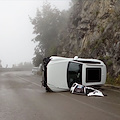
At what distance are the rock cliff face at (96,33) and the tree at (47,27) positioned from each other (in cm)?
796

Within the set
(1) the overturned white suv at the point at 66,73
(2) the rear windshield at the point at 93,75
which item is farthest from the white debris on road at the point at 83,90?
(2) the rear windshield at the point at 93,75

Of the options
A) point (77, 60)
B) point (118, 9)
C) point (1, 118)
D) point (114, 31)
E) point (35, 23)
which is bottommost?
point (1, 118)

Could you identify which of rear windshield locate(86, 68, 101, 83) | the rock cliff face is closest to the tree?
the rock cliff face

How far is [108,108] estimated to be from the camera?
27.1ft

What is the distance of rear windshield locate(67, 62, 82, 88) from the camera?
13.2m

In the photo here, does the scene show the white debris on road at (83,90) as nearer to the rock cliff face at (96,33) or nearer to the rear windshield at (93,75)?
the rear windshield at (93,75)

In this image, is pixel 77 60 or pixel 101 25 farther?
pixel 101 25

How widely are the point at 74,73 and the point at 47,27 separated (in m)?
31.1

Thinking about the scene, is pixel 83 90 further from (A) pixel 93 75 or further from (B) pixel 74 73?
(A) pixel 93 75

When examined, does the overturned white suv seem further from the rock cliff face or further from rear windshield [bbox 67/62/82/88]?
the rock cliff face

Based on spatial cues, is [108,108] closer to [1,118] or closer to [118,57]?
[1,118]

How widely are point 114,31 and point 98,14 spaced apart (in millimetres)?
6272

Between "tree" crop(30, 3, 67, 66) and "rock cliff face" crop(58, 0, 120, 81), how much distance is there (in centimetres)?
796

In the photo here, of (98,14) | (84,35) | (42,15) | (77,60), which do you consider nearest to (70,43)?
(84,35)
